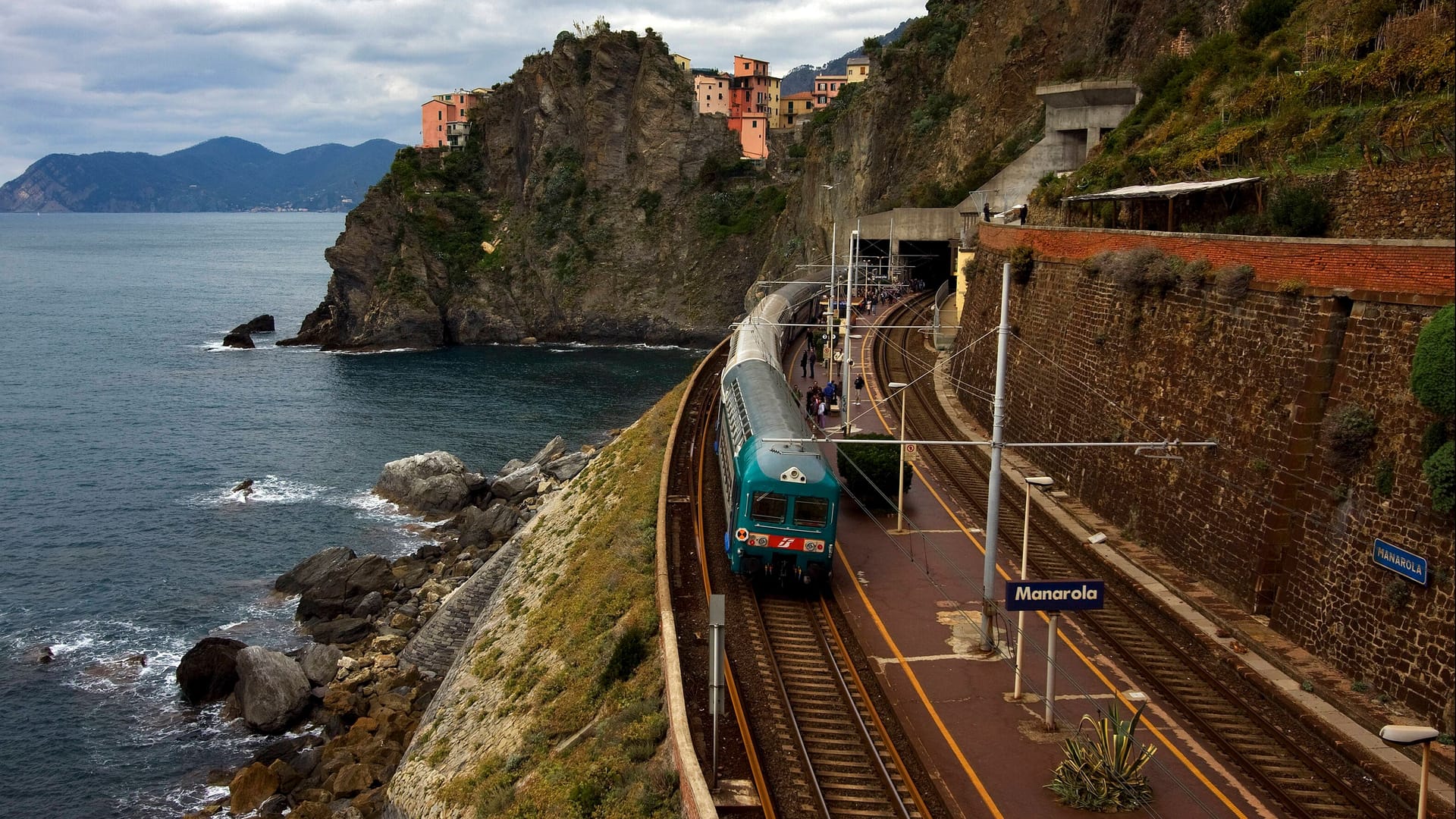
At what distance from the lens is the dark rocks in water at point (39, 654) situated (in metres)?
34.9

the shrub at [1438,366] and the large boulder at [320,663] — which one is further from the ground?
the shrub at [1438,366]

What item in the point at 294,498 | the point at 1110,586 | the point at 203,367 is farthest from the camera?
the point at 203,367

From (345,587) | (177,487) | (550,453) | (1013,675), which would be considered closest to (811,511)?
(1013,675)

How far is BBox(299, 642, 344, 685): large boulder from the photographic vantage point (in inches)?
1264

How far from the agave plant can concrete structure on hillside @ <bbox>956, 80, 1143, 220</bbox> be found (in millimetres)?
39947

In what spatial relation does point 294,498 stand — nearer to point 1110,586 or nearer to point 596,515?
point 596,515

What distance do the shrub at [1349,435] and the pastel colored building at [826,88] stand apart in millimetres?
138235

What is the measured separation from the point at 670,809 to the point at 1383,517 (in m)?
11.3

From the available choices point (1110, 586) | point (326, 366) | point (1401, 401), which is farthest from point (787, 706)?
point (326, 366)

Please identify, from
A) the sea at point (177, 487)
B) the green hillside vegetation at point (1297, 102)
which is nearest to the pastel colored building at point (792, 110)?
the sea at point (177, 487)

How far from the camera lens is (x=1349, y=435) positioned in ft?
52.6

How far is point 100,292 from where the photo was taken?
15162cm

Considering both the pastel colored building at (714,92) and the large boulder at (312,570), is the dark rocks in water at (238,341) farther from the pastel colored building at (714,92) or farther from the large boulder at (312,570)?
the large boulder at (312,570)

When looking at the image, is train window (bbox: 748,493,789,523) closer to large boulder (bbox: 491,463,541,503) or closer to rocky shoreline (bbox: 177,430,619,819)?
rocky shoreline (bbox: 177,430,619,819)
